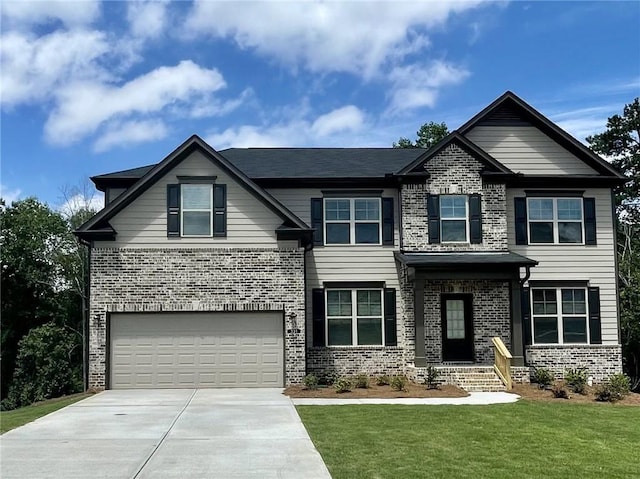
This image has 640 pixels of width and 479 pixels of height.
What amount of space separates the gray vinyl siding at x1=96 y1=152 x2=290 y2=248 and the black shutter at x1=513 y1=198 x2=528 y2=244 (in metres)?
6.91

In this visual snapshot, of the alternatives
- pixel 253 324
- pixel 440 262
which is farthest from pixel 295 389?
pixel 440 262

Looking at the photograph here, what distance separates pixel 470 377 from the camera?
57.5 ft

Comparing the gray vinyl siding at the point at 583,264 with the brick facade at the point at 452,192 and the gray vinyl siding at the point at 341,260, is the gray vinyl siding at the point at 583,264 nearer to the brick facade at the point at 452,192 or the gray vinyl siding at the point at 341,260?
the brick facade at the point at 452,192

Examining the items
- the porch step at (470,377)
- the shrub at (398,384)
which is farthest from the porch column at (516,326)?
the shrub at (398,384)

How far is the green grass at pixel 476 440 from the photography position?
8.44 m

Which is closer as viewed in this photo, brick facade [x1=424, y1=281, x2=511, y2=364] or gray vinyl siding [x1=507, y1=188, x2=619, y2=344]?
brick facade [x1=424, y1=281, x2=511, y2=364]

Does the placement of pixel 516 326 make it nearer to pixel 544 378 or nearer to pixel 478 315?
pixel 478 315

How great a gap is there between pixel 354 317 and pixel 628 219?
2210 cm

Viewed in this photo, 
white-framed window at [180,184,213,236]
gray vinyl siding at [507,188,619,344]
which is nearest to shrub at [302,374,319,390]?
white-framed window at [180,184,213,236]

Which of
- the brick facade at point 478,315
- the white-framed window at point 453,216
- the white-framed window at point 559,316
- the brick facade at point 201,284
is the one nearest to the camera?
the brick facade at point 201,284

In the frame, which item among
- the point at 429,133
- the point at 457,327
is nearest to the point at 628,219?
the point at 429,133

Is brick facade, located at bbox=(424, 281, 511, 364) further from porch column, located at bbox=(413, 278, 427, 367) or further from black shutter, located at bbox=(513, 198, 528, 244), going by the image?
black shutter, located at bbox=(513, 198, 528, 244)

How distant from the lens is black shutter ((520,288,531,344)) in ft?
64.3

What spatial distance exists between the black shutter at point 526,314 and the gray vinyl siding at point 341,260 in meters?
3.69
